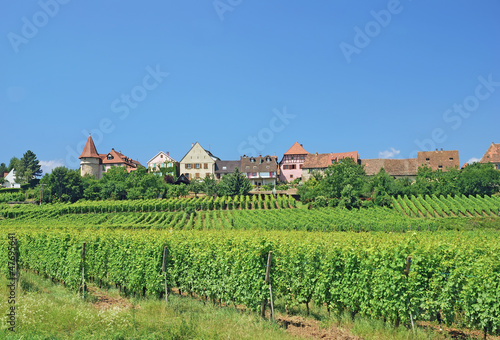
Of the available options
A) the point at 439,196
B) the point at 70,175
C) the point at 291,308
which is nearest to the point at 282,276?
the point at 291,308

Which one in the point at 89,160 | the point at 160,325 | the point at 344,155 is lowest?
the point at 160,325

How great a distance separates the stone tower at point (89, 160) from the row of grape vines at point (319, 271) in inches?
2844

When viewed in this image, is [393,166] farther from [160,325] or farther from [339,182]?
[160,325]

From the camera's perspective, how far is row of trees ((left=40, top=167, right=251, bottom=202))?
63781 millimetres

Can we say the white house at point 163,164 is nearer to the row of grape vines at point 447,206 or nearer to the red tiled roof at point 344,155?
the red tiled roof at point 344,155

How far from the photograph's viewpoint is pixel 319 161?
3300 inches

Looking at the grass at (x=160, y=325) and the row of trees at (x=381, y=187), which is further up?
the row of trees at (x=381, y=187)

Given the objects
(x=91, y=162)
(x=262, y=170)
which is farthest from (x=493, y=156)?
(x=91, y=162)

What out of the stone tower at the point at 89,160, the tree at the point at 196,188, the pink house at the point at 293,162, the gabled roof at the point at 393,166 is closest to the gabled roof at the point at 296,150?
the pink house at the point at 293,162

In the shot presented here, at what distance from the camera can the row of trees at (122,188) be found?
63781 millimetres

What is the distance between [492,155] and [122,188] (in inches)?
2919

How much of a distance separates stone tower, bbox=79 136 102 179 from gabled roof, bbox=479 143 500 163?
84005 mm

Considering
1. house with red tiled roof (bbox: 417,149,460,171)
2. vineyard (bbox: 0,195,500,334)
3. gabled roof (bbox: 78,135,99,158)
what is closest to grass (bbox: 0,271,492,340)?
vineyard (bbox: 0,195,500,334)

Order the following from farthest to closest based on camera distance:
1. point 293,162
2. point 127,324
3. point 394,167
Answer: point 293,162 → point 394,167 → point 127,324
